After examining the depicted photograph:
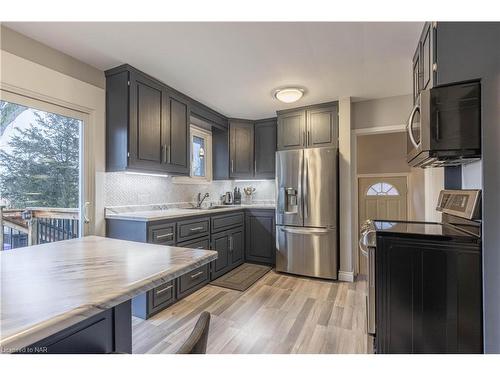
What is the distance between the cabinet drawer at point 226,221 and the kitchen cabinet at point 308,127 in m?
1.18

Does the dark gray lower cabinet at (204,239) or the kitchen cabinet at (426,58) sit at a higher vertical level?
the kitchen cabinet at (426,58)

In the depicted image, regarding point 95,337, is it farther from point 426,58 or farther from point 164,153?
point 426,58

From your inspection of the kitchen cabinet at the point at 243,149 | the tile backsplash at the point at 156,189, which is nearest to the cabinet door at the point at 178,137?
the tile backsplash at the point at 156,189

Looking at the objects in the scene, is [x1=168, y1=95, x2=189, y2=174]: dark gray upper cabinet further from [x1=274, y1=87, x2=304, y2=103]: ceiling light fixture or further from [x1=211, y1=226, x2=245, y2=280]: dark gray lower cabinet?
[x1=274, y1=87, x2=304, y2=103]: ceiling light fixture

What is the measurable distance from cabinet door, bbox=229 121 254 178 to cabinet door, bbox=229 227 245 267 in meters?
0.94

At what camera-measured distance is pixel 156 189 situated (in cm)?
307

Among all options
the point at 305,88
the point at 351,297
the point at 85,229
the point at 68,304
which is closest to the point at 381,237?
the point at 351,297

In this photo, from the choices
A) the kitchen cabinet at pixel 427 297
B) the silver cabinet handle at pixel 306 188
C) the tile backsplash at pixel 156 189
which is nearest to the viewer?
the kitchen cabinet at pixel 427 297

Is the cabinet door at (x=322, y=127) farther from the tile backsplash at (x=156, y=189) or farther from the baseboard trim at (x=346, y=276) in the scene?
the baseboard trim at (x=346, y=276)

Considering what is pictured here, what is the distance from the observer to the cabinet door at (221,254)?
3109 millimetres

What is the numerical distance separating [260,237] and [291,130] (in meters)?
1.63

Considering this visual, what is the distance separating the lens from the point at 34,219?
6.49ft

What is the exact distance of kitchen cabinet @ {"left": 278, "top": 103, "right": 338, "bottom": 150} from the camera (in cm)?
330

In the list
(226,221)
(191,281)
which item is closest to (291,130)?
(226,221)
